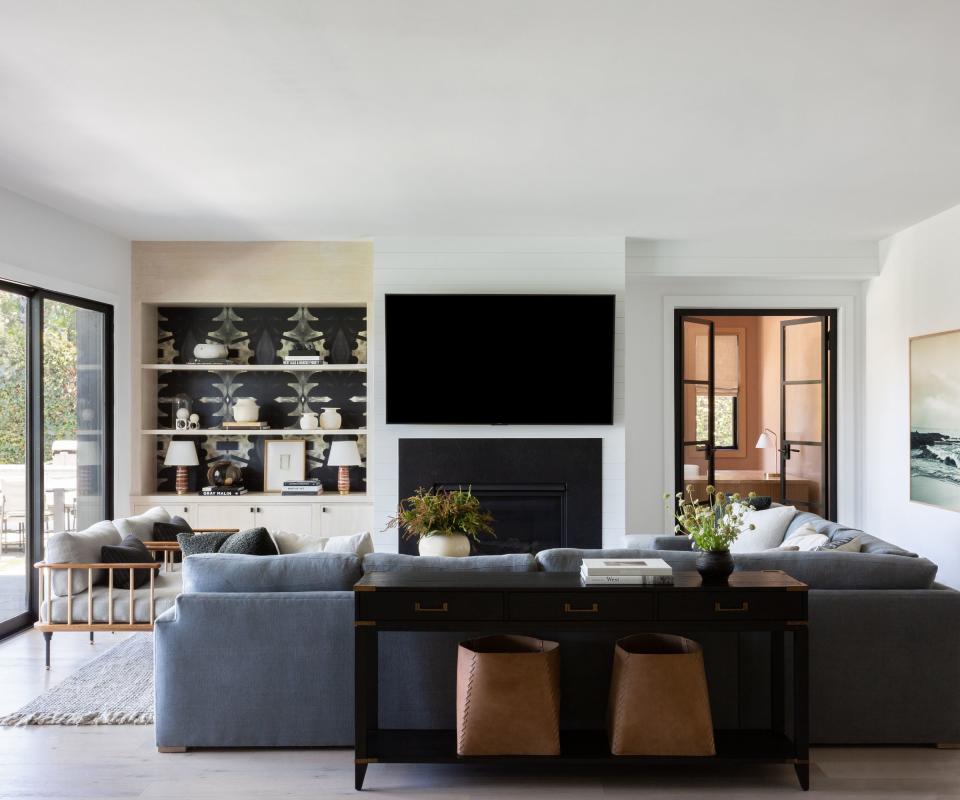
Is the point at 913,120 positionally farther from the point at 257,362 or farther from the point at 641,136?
the point at 257,362

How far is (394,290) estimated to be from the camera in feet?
22.4

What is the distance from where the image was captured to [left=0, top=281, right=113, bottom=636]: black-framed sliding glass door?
215 inches

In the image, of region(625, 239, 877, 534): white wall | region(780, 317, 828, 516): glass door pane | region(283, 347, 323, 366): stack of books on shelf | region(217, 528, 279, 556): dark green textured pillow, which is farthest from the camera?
region(780, 317, 828, 516): glass door pane

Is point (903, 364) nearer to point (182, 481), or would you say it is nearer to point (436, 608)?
point (436, 608)

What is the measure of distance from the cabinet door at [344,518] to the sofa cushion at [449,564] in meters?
3.45

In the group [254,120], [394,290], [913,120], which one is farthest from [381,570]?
[394,290]

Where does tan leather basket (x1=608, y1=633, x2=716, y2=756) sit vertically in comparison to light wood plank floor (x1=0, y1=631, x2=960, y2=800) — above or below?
above

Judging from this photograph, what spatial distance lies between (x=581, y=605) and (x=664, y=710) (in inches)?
18.6

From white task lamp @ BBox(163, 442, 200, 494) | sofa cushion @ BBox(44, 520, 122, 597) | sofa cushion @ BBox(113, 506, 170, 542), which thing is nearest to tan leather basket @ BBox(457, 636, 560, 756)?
sofa cushion @ BBox(44, 520, 122, 597)

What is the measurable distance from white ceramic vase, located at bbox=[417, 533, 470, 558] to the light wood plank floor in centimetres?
111

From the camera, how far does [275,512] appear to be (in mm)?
Answer: 7023

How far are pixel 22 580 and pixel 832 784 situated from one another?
16.0ft

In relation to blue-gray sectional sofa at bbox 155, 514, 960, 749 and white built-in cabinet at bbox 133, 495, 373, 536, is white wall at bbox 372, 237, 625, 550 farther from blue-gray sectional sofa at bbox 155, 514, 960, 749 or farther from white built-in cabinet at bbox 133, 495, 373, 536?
blue-gray sectional sofa at bbox 155, 514, 960, 749

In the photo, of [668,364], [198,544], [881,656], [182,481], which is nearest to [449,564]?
[198,544]
